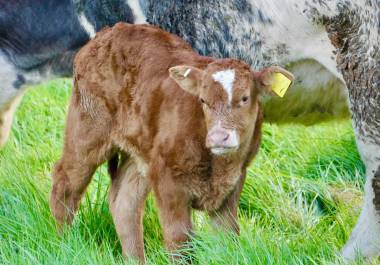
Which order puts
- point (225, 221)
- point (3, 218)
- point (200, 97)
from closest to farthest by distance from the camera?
point (200, 97)
point (225, 221)
point (3, 218)

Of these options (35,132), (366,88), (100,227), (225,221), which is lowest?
(35,132)

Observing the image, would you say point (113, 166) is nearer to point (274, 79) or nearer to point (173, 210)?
point (173, 210)

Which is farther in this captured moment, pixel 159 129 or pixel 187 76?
pixel 159 129

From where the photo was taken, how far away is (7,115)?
8.59 m

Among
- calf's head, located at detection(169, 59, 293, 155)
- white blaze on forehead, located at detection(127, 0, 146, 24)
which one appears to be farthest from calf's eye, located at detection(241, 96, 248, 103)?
white blaze on forehead, located at detection(127, 0, 146, 24)

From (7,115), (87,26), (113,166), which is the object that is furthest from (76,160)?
(7,115)

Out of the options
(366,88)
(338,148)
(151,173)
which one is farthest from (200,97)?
(338,148)

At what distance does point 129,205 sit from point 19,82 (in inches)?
52.9

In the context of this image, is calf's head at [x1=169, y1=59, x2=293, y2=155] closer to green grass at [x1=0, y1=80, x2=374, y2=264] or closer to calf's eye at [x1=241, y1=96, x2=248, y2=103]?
calf's eye at [x1=241, y1=96, x2=248, y2=103]

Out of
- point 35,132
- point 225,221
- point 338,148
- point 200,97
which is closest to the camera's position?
point 200,97

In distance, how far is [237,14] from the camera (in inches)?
300

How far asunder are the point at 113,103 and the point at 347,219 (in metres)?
1.73

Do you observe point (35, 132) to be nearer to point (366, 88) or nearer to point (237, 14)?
point (237, 14)

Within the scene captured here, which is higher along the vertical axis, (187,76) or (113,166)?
(187,76)
